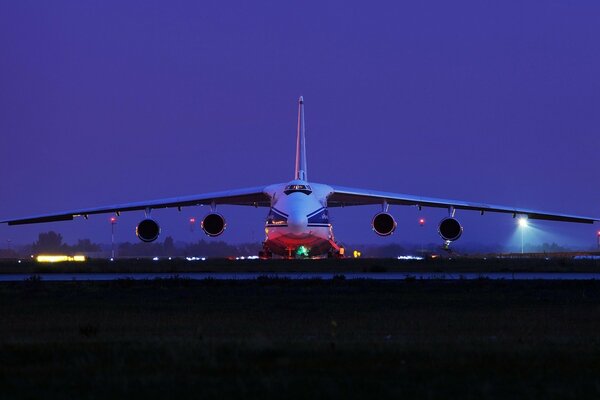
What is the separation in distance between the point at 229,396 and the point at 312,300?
1099cm

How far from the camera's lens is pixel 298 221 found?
1663 inches

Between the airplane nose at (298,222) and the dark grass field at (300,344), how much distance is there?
19938 mm

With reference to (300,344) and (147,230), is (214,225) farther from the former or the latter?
(300,344)

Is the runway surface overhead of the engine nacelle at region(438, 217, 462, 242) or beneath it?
beneath

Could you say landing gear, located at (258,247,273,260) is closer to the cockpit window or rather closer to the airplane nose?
the cockpit window

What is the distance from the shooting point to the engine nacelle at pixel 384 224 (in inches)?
1759

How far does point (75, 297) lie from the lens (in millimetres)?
20953

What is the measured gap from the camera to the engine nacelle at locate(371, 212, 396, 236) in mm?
44688

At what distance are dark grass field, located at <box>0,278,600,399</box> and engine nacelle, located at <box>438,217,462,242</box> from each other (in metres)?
21.4

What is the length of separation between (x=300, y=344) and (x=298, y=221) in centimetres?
3016

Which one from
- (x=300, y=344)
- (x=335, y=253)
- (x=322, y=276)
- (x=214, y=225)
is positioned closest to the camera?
(x=300, y=344)

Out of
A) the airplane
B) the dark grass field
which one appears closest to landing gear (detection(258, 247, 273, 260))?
the airplane

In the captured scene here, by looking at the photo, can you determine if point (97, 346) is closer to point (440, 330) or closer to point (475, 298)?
point (440, 330)

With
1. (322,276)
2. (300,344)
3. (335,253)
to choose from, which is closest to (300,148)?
(335,253)
